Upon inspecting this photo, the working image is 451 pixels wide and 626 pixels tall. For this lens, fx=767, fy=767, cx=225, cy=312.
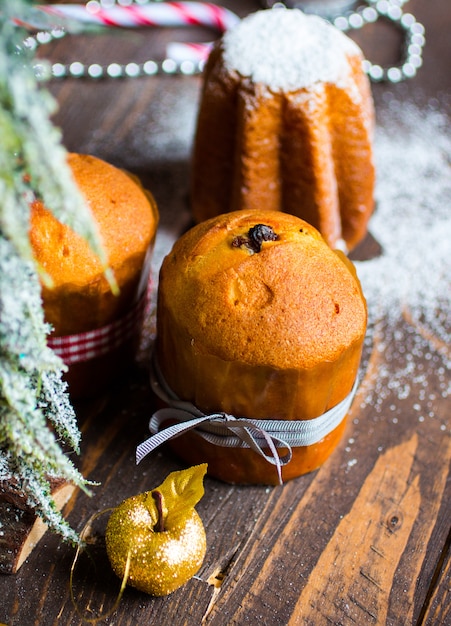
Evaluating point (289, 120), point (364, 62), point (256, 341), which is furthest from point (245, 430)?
point (364, 62)

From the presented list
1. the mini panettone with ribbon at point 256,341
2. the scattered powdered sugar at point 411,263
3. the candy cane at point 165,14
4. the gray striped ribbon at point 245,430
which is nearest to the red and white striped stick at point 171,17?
the candy cane at point 165,14

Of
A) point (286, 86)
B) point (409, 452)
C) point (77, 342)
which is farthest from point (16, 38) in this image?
point (409, 452)

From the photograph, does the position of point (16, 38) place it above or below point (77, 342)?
above

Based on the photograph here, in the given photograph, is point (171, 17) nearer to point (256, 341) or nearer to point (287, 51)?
point (287, 51)

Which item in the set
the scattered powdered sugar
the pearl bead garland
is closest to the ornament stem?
the scattered powdered sugar

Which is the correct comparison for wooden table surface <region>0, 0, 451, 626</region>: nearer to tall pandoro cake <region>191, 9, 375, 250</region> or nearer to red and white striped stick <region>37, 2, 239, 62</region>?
tall pandoro cake <region>191, 9, 375, 250</region>

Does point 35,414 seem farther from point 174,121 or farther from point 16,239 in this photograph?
point 174,121
